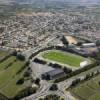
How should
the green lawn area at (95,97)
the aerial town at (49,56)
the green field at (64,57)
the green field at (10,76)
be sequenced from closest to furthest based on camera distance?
the green lawn area at (95,97) < the aerial town at (49,56) < the green field at (10,76) < the green field at (64,57)

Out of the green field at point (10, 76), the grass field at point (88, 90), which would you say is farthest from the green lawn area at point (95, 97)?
→ the green field at point (10, 76)

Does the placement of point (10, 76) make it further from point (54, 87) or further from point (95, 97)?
point (95, 97)

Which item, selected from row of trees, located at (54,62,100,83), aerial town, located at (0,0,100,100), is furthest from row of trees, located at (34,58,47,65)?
row of trees, located at (54,62,100,83)

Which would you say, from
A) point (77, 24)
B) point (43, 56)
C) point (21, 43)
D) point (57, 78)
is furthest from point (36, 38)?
point (57, 78)

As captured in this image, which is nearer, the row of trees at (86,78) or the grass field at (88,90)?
the grass field at (88,90)

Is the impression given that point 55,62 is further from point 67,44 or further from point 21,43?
point 21,43

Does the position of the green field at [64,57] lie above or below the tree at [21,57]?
below

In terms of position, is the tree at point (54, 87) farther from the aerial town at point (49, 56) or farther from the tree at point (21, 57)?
the tree at point (21, 57)
